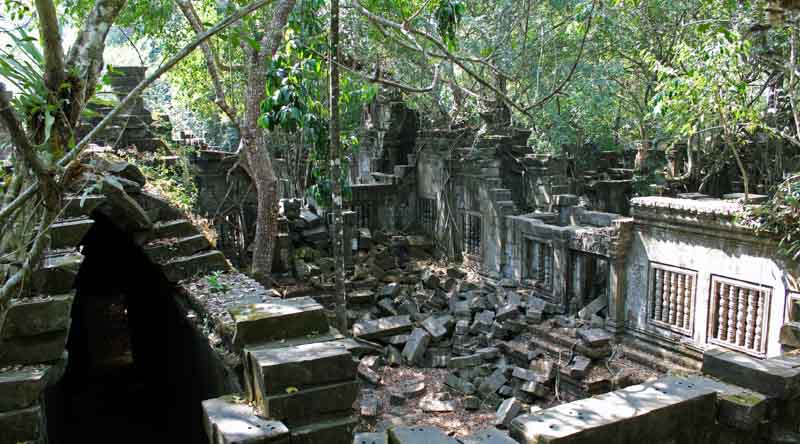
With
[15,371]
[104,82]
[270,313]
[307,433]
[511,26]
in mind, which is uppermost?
[511,26]

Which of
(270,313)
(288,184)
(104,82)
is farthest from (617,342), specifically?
(288,184)

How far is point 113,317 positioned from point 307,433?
858cm

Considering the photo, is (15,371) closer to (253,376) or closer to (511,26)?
(253,376)

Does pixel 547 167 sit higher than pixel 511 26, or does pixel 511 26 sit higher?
pixel 511 26

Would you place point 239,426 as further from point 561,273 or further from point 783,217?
point 561,273

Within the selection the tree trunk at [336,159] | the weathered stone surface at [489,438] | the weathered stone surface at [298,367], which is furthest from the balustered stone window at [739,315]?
the weathered stone surface at [298,367]

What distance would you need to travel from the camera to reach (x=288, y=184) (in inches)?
793

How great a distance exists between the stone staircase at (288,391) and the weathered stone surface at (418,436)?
53 centimetres

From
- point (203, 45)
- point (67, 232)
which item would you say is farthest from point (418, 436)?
point (203, 45)

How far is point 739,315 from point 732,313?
4.7 inches

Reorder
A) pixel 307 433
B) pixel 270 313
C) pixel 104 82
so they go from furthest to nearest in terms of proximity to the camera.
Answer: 1. pixel 270 313
2. pixel 307 433
3. pixel 104 82

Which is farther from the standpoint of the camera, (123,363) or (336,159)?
(123,363)

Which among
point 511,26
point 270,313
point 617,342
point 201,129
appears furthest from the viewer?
point 201,129

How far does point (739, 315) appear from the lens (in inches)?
364
